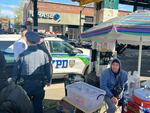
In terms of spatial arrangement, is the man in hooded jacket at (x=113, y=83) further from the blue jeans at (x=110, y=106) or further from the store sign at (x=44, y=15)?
the store sign at (x=44, y=15)

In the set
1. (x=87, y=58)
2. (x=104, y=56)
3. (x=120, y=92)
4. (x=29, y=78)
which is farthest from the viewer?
(x=87, y=58)

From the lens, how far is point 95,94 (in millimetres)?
5031

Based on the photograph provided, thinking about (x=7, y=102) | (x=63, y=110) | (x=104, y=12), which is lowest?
(x=63, y=110)

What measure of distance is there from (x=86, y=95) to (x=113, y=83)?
0.98m

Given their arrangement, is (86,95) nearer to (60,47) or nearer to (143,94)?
(143,94)

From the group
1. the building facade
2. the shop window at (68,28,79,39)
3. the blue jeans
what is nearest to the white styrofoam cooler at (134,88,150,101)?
the blue jeans

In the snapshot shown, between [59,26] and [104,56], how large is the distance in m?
35.2

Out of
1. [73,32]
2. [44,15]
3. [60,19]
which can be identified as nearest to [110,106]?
[44,15]

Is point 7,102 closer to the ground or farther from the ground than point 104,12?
closer to the ground

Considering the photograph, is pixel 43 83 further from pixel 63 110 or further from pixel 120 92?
pixel 120 92

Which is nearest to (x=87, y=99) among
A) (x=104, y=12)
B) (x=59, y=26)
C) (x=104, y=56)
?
(x=104, y=56)

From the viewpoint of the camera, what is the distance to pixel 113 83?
19.4 ft

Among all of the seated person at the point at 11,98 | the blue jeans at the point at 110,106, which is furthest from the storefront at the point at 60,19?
the seated person at the point at 11,98

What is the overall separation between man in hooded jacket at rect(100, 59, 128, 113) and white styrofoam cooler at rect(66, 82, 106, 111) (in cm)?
58
